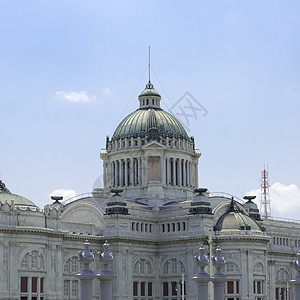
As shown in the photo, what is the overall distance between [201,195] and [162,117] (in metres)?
20.1

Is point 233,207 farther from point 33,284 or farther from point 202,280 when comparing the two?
point 202,280

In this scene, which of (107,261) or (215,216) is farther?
(215,216)

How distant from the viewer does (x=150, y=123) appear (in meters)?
140

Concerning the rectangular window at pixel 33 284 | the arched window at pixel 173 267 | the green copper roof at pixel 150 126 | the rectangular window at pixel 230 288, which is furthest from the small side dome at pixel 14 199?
the rectangular window at pixel 230 288

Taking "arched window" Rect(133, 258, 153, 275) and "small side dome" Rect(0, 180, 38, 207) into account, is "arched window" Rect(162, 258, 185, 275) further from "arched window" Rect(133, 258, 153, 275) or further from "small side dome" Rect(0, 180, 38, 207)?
"small side dome" Rect(0, 180, 38, 207)

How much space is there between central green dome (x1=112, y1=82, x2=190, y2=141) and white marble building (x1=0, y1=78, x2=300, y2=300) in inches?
8.1

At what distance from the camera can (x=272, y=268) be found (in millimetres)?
143000

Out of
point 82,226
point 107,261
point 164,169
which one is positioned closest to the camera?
point 107,261

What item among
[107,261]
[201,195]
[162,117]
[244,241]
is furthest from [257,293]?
[107,261]

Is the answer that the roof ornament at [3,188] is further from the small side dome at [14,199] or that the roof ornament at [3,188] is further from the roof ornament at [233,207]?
the roof ornament at [233,207]

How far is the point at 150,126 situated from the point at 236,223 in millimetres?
23117

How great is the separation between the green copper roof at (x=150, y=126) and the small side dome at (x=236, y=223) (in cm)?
1778

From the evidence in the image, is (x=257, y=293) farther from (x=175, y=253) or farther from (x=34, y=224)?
(x=34, y=224)

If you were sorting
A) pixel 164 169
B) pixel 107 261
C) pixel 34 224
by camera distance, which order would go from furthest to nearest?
pixel 164 169, pixel 34 224, pixel 107 261
